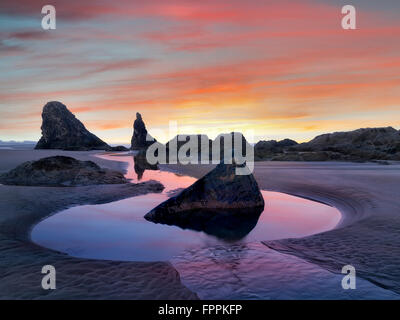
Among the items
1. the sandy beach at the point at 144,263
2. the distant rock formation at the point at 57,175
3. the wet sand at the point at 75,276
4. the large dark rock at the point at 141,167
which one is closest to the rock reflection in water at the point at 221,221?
the sandy beach at the point at 144,263

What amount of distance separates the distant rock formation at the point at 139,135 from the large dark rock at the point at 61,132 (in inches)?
346

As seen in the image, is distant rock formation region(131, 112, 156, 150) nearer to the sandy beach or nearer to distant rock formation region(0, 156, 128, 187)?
distant rock formation region(0, 156, 128, 187)

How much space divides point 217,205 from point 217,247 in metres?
3.55

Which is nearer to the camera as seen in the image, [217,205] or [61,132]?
[217,205]

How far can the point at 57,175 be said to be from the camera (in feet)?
49.2

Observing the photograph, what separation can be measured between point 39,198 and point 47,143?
90436 millimetres

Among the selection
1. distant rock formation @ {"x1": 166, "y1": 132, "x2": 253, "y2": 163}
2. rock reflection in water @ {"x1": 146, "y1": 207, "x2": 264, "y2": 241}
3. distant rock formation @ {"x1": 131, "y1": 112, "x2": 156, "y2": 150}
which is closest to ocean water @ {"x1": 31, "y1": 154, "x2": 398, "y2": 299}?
rock reflection in water @ {"x1": 146, "y1": 207, "x2": 264, "y2": 241}

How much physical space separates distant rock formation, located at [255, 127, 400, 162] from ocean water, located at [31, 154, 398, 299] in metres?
25.4

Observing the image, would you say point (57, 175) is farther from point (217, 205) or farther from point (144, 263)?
point (144, 263)

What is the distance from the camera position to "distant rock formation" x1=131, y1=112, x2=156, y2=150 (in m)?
93.8

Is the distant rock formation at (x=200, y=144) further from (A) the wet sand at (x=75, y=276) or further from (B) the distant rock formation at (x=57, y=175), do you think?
(A) the wet sand at (x=75, y=276)

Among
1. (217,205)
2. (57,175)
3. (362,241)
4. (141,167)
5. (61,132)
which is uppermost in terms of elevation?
(61,132)

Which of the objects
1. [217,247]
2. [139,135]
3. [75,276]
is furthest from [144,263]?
[139,135]
